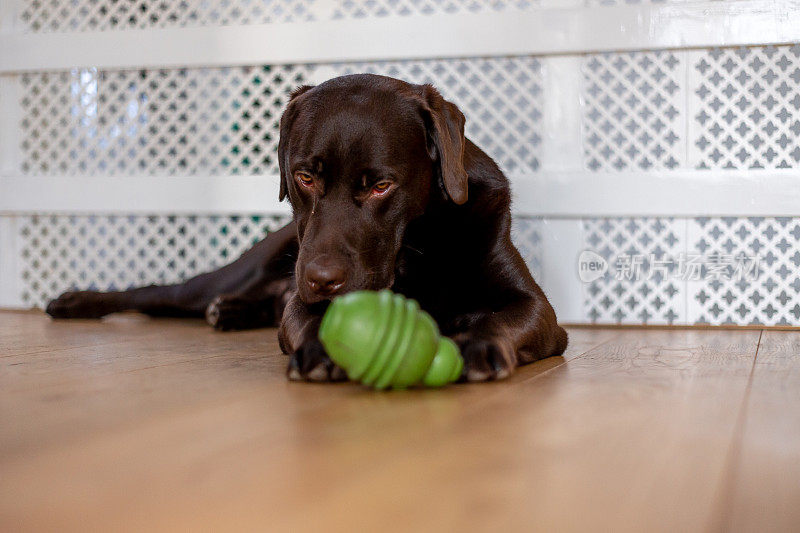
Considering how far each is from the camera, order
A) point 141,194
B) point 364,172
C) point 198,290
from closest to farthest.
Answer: point 364,172, point 198,290, point 141,194

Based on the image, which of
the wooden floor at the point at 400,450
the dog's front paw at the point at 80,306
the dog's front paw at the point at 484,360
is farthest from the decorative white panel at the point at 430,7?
the dog's front paw at the point at 484,360

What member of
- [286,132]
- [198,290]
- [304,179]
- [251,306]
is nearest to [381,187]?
[304,179]

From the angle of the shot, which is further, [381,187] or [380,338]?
[381,187]

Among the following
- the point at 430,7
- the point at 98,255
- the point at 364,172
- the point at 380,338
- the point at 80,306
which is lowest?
the point at 80,306

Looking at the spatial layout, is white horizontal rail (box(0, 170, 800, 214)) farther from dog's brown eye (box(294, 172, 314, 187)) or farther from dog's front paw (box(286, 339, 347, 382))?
dog's front paw (box(286, 339, 347, 382))

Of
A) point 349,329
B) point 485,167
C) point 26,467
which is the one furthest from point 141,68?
point 26,467

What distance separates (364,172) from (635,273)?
1.77 metres

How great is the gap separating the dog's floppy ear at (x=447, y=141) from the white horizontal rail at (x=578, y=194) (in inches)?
46.1

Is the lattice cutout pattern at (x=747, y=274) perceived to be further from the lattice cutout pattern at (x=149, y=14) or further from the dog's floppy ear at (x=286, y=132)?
the lattice cutout pattern at (x=149, y=14)

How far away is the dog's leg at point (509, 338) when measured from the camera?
1591 mm

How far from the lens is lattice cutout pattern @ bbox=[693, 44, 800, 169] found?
3.19 m

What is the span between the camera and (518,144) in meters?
3.45

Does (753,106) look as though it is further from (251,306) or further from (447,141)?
(251,306)

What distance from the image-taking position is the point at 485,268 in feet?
6.97
